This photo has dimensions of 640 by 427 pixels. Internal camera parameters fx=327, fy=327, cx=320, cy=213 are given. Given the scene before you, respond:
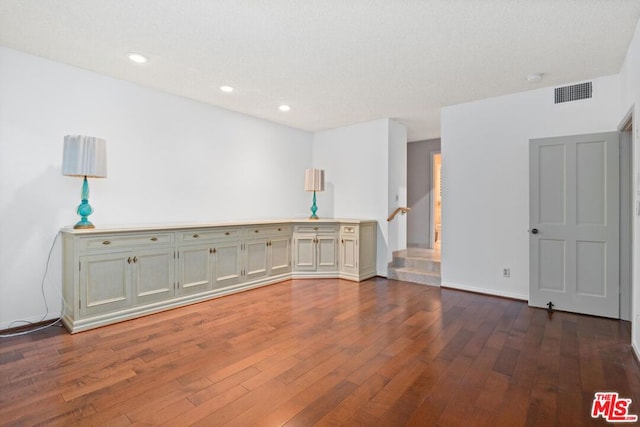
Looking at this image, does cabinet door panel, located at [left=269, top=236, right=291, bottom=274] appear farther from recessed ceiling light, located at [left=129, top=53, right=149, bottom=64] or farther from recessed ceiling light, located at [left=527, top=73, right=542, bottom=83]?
recessed ceiling light, located at [left=527, top=73, right=542, bottom=83]

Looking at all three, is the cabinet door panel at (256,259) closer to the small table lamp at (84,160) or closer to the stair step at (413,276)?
the small table lamp at (84,160)

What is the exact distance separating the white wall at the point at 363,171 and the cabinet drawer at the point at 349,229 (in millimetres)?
566

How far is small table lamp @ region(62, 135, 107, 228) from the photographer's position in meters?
3.05

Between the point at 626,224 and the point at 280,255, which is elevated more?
the point at 626,224

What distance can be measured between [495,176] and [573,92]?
3.96 feet

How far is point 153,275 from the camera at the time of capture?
353 centimetres

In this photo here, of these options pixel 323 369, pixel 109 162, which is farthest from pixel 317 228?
pixel 323 369

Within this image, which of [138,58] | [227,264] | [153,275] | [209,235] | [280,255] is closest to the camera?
[138,58]

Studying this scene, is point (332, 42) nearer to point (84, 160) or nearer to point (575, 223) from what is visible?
point (84, 160)

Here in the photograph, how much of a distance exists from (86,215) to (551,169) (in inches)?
197

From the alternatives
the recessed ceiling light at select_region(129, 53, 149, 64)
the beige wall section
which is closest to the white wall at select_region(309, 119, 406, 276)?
the beige wall section

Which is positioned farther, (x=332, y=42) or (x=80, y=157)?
(x=80, y=157)

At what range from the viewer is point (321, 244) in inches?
206

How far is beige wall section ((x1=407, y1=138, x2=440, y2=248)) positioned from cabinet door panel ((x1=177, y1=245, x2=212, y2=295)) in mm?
4421
